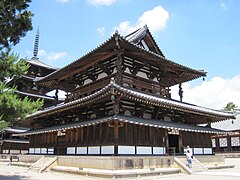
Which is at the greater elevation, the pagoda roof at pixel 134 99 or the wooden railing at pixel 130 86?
the wooden railing at pixel 130 86

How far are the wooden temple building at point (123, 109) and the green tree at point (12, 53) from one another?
455 centimetres

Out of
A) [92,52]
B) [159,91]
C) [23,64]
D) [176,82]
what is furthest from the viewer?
[176,82]

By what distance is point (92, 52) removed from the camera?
18562 mm

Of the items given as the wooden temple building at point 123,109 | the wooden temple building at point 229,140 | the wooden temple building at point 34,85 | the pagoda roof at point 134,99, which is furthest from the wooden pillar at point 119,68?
the wooden temple building at point 229,140

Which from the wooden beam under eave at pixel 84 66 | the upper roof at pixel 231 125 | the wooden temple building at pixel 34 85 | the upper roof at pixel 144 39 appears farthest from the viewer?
the upper roof at pixel 231 125

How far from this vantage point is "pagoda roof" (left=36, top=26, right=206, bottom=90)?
17173 millimetres

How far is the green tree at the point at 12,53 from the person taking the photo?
38.3 ft

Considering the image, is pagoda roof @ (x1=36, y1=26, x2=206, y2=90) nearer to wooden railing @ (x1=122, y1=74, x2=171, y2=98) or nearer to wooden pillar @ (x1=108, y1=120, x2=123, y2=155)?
wooden railing @ (x1=122, y1=74, x2=171, y2=98)

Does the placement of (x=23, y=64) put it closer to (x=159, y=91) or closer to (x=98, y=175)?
→ (x=98, y=175)

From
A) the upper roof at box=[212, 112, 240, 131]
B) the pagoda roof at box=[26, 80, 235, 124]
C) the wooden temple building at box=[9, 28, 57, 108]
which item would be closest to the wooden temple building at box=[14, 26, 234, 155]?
the pagoda roof at box=[26, 80, 235, 124]

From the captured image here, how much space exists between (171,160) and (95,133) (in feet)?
18.8

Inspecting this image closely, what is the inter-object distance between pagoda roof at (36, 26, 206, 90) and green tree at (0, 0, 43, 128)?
5947mm

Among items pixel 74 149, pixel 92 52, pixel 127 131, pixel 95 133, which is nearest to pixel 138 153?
pixel 127 131

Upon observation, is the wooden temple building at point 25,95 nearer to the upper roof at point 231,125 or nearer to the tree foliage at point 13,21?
the tree foliage at point 13,21
